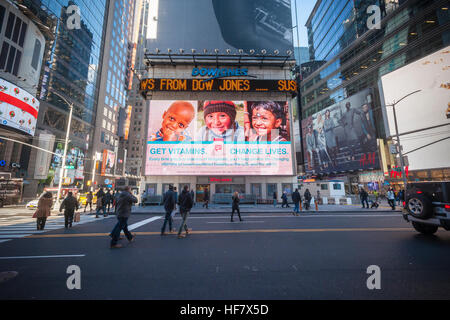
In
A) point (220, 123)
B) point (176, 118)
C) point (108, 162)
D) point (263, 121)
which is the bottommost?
point (108, 162)

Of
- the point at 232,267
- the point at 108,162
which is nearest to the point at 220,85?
the point at 232,267

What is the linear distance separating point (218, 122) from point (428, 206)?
66.9ft

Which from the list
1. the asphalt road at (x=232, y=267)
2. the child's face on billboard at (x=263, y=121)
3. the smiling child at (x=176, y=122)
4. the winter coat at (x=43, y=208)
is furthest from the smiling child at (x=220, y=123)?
the asphalt road at (x=232, y=267)

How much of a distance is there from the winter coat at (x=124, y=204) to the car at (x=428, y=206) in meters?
9.63

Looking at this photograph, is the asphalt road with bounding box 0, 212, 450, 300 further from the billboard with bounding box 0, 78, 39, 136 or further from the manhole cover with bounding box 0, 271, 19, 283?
the billboard with bounding box 0, 78, 39, 136

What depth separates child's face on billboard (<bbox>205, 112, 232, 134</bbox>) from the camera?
23547 mm

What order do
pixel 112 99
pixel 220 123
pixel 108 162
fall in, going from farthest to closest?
pixel 112 99
pixel 108 162
pixel 220 123

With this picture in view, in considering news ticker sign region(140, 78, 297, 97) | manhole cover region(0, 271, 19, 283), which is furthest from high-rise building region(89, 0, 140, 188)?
manhole cover region(0, 271, 19, 283)

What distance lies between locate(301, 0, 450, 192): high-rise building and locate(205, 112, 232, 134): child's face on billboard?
1155 inches

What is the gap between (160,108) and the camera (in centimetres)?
2369

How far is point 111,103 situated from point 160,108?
152 feet

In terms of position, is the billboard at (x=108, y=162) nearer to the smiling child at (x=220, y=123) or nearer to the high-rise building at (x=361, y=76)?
the smiling child at (x=220, y=123)

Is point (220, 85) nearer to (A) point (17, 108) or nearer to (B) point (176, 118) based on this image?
(B) point (176, 118)

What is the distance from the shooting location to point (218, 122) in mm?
23766
